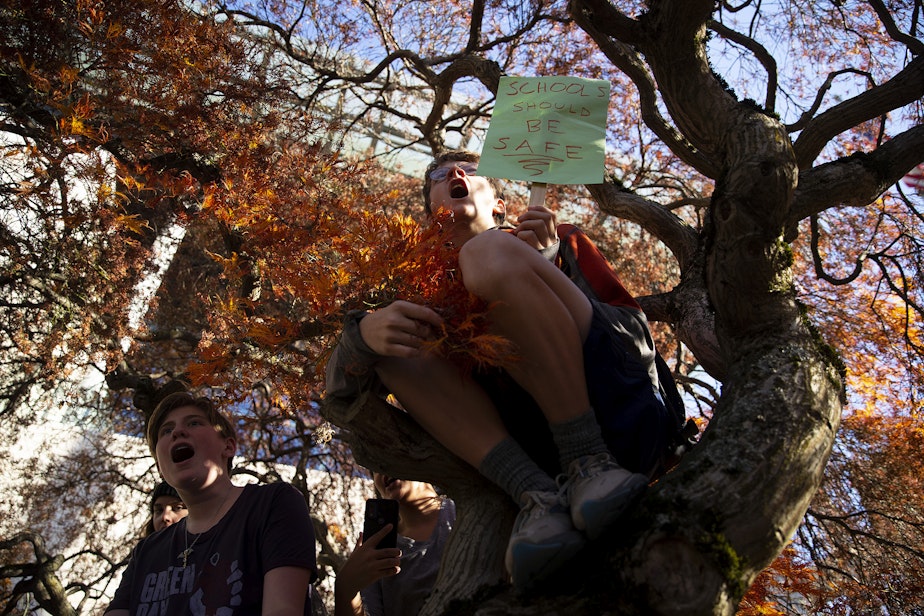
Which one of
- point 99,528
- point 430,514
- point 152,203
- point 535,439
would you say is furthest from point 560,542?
point 99,528

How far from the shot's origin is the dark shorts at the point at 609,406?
1.71 m

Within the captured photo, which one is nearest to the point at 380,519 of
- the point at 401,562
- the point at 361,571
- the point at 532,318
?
the point at 361,571

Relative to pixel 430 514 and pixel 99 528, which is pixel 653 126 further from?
pixel 99 528

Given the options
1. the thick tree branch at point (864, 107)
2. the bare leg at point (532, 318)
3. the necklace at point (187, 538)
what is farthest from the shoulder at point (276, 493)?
the thick tree branch at point (864, 107)

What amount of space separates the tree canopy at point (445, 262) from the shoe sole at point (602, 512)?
34mm

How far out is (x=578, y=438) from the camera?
1.63m

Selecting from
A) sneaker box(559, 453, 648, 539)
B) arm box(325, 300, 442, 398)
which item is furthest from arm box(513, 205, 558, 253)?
sneaker box(559, 453, 648, 539)

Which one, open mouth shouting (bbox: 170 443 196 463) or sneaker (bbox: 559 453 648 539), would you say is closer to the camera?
sneaker (bbox: 559 453 648 539)

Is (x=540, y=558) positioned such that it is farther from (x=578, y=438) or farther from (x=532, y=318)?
(x=532, y=318)

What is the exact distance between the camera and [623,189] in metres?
3.96

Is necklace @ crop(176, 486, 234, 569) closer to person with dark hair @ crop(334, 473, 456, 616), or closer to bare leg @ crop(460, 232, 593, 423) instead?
person with dark hair @ crop(334, 473, 456, 616)

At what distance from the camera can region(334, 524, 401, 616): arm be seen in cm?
215

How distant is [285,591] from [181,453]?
70 cm

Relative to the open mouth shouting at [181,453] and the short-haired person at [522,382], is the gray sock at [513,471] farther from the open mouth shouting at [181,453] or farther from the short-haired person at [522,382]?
the open mouth shouting at [181,453]
